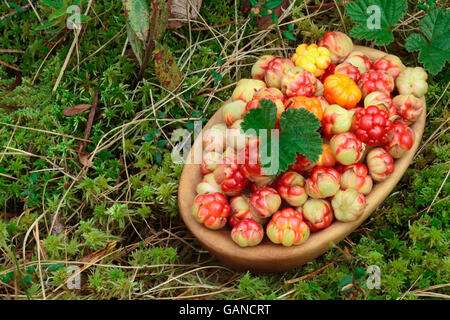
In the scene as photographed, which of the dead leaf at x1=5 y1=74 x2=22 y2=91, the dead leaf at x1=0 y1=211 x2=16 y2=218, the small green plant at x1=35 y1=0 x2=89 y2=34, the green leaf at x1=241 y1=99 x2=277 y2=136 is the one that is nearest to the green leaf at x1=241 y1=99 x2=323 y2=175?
the green leaf at x1=241 y1=99 x2=277 y2=136

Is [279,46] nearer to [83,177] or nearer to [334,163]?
[334,163]

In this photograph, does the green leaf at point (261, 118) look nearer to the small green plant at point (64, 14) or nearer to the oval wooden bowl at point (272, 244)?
the oval wooden bowl at point (272, 244)

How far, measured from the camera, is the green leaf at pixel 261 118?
184cm

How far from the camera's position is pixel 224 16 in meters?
2.58

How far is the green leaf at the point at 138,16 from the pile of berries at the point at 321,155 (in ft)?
1.65

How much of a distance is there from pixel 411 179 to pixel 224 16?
1210 millimetres

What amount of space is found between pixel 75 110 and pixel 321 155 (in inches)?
45.9

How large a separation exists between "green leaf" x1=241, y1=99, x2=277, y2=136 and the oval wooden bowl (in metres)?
0.38

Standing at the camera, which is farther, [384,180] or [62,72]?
[62,72]

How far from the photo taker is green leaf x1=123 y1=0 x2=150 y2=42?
2211 millimetres

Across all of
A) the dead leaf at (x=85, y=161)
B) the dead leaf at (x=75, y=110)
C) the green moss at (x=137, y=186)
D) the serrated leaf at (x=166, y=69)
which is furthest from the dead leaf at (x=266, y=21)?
the dead leaf at (x=85, y=161)

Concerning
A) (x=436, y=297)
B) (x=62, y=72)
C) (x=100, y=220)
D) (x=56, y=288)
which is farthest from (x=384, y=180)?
(x=62, y=72)

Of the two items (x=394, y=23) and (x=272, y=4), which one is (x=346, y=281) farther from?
(x=272, y=4)

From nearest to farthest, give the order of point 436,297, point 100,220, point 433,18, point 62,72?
point 436,297 < point 100,220 < point 433,18 < point 62,72
